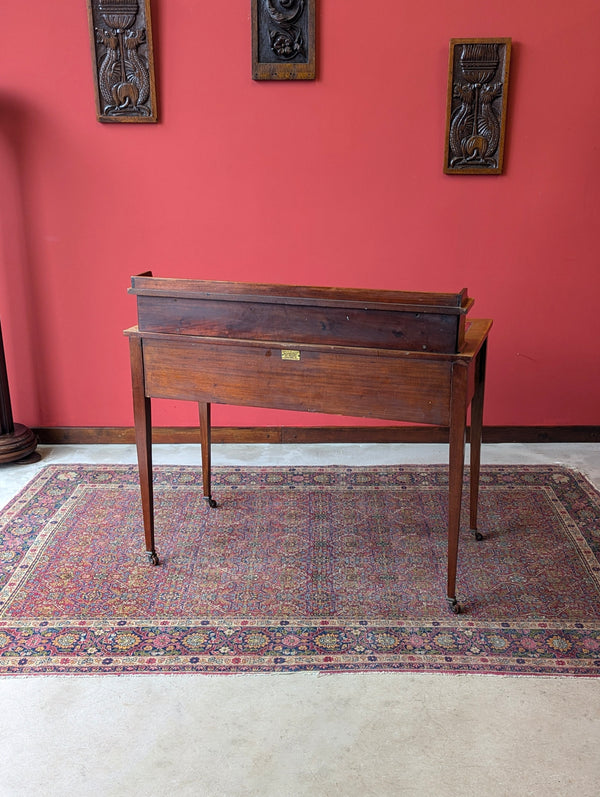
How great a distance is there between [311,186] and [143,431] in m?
1.69

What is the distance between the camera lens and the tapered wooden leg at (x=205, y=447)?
3.29 meters

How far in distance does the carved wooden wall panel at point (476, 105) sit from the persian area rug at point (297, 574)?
1.50 metres

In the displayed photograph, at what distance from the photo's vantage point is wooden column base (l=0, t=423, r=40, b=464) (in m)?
3.77

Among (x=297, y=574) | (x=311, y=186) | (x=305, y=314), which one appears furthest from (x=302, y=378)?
(x=311, y=186)

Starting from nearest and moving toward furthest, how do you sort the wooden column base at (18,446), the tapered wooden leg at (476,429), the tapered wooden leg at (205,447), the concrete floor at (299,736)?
1. the concrete floor at (299,736)
2. the tapered wooden leg at (476,429)
3. the tapered wooden leg at (205,447)
4. the wooden column base at (18,446)

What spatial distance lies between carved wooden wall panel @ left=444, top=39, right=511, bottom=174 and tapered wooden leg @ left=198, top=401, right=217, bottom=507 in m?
1.67

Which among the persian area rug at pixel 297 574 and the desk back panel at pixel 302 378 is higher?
the desk back panel at pixel 302 378

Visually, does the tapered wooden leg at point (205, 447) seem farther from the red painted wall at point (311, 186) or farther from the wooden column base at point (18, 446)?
the wooden column base at point (18, 446)

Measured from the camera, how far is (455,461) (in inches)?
96.7

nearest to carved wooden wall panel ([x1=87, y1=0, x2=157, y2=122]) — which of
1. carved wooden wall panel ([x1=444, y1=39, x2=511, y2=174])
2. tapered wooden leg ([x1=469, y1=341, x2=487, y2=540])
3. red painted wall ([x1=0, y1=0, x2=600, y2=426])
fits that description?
red painted wall ([x1=0, y1=0, x2=600, y2=426])

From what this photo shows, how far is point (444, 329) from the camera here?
7.53ft

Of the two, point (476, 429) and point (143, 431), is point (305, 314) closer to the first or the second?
point (143, 431)

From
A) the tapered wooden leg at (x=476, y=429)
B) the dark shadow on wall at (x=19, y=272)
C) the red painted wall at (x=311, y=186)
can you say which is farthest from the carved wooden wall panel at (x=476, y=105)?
the dark shadow on wall at (x=19, y=272)

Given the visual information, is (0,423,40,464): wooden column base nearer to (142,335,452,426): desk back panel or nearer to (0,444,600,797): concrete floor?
(142,335,452,426): desk back panel
